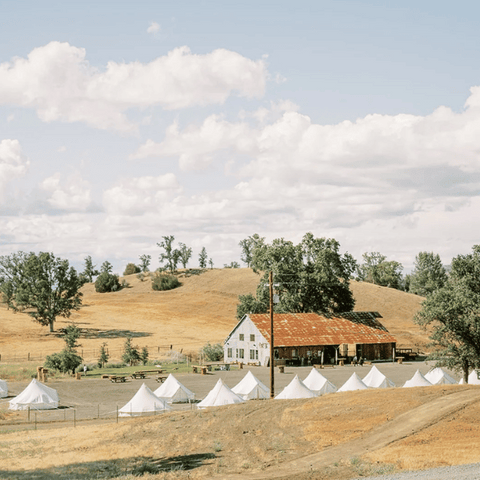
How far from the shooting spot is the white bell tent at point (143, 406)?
41.9m

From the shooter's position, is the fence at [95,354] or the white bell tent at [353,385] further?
the fence at [95,354]

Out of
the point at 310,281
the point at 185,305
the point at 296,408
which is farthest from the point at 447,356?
the point at 185,305

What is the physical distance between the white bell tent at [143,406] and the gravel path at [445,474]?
71.2ft

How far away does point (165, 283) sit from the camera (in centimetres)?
16500

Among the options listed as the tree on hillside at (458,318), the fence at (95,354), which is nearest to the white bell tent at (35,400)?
the tree on hillside at (458,318)

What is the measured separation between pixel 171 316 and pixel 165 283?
37.9 meters

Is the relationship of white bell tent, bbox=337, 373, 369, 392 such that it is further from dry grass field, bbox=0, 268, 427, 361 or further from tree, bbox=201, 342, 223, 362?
Result: dry grass field, bbox=0, 268, 427, 361

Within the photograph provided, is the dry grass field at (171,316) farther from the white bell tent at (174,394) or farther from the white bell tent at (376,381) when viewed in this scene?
the white bell tent at (376,381)

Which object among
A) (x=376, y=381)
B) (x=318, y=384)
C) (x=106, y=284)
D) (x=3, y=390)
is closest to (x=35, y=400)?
(x=3, y=390)

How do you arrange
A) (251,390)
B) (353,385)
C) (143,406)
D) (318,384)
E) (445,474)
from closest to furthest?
(445,474), (143,406), (251,390), (353,385), (318,384)

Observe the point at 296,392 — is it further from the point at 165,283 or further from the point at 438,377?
the point at 165,283

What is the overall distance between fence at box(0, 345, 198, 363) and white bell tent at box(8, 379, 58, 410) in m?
32.0

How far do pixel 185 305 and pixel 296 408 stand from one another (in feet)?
352

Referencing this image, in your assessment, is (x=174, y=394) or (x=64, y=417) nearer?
(x=64, y=417)
